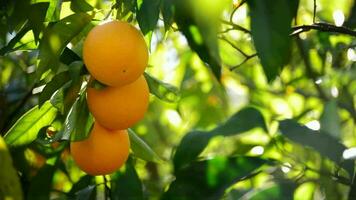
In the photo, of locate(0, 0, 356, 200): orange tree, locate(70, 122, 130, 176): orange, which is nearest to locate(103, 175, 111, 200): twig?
locate(0, 0, 356, 200): orange tree

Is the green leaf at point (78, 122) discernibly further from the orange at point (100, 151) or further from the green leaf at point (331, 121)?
the green leaf at point (331, 121)

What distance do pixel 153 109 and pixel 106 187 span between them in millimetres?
734

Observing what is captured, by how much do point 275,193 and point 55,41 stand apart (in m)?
0.35

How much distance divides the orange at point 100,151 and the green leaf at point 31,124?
0.07m

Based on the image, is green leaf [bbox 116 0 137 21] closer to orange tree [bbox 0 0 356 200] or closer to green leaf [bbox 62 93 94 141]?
orange tree [bbox 0 0 356 200]

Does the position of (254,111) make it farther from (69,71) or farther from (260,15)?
(260,15)

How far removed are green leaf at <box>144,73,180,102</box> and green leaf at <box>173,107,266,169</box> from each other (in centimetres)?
7

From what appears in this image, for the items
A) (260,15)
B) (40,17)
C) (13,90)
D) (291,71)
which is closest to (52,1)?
(40,17)

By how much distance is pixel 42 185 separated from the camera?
1076 millimetres

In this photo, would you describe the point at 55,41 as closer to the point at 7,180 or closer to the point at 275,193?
the point at 7,180

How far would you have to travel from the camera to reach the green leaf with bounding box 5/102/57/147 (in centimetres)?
99

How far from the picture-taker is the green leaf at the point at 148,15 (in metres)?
0.79

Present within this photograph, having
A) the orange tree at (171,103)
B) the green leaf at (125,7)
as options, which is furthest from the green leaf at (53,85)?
the green leaf at (125,7)

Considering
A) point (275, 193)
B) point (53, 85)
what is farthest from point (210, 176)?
point (53, 85)
